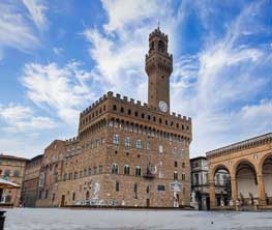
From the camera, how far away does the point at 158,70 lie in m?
54.7

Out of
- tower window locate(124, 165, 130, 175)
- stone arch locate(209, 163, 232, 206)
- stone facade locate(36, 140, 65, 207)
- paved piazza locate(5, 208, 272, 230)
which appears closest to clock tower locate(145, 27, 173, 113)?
tower window locate(124, 165, 130, 175)

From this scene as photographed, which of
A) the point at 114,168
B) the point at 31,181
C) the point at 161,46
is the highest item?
the point at 161,46

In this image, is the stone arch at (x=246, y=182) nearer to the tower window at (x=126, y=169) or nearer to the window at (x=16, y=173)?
the tower window at (x=126, y=169)

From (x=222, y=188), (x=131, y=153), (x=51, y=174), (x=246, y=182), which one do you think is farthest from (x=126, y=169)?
(x=51, y=174)

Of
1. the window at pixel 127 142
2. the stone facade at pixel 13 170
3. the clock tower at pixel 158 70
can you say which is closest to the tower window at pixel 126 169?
the window at pixel 127 142

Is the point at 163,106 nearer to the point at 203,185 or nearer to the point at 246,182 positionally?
the point at 203,185

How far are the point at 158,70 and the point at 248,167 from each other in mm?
23906

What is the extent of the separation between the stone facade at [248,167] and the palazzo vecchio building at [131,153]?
8805 millimetres

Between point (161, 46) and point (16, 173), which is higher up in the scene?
point (161, 46)

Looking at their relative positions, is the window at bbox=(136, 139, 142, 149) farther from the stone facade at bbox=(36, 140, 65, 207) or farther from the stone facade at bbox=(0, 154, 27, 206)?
the stone facade at bbox=(0, 154, 27, 206)

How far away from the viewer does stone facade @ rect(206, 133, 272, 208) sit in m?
34.9

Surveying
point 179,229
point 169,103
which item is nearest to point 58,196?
point 169,103

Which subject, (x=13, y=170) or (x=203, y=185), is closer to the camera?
(x=203, y=185)

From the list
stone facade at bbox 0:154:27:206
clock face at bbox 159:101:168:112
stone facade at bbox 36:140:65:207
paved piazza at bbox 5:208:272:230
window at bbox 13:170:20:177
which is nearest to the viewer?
paved piazza at bbox 5:208:272:230
